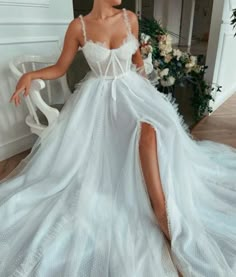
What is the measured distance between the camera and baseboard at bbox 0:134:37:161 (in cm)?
191

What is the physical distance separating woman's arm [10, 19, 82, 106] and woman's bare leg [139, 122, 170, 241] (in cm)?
51

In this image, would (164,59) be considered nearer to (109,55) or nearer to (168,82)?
(168,82)

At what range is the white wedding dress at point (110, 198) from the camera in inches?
38.5

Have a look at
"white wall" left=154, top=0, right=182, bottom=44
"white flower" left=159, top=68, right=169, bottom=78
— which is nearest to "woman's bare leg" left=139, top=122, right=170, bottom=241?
Answer: "white flower" left=159, top=68, right=169, bottom=78

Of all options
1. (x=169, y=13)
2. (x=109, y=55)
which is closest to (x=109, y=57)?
(x=109, y=55)

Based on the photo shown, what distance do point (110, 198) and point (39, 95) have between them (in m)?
0.63

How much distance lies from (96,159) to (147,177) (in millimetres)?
262

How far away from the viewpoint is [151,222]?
3.72 ft

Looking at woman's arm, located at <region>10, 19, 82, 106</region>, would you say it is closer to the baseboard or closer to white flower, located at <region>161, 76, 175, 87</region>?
the baseboard

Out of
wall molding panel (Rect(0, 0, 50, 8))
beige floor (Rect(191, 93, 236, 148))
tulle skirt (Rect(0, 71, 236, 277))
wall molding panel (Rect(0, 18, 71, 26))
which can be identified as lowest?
beige floor (Rect(191, 93, 236, 148))

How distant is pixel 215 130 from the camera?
2395mm

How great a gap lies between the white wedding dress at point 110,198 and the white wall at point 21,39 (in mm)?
581

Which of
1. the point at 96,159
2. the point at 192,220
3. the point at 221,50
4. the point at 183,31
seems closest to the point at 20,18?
the point at 96,159

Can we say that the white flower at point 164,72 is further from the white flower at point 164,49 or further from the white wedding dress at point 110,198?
the white wedding dress at point 110,198
